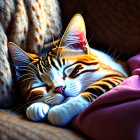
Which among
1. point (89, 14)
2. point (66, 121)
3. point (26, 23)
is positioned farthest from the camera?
point (89, 14)

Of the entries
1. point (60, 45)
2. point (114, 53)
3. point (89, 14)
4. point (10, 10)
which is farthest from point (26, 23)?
point (114, 53)

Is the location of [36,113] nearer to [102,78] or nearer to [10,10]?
[102,78]

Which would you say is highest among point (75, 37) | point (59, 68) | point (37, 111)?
point (75, 37)

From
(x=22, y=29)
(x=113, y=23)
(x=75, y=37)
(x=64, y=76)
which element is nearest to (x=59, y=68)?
(x=64, y=76)

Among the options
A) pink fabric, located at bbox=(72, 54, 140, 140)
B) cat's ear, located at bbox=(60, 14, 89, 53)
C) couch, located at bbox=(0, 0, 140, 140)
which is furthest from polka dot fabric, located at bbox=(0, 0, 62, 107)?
pink fabric, located at bbox=(72, 54, 140, 140)

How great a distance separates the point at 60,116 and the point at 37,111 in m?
0.09

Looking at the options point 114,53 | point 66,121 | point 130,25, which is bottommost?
point 66,121

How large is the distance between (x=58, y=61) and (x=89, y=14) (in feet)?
1.10

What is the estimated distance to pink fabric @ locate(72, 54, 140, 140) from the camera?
0.57m

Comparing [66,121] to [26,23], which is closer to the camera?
[66,121]

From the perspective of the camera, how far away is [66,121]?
2.34 feet

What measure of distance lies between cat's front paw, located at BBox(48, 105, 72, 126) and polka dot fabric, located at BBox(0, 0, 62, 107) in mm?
235

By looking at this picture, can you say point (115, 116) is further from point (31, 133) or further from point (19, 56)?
point (19, 56)

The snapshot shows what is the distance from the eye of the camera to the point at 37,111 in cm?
74
